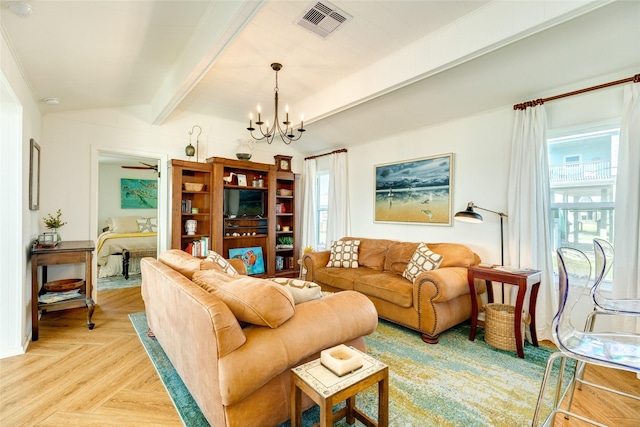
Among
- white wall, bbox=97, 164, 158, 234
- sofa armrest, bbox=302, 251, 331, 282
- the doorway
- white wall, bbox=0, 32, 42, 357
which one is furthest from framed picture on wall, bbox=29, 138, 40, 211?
white wall, bbox=97, 164, 158, 234

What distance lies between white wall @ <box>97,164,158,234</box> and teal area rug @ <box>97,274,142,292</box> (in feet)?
7.68

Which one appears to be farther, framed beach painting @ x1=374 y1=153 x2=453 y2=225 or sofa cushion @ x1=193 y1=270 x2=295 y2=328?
framed beach painting @ x1=374 y1=153 x2=453 y2=225

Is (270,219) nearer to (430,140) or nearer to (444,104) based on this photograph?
(430,140)

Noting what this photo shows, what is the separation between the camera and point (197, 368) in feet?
5.32

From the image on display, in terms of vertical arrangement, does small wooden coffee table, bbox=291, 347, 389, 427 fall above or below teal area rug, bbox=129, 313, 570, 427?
above

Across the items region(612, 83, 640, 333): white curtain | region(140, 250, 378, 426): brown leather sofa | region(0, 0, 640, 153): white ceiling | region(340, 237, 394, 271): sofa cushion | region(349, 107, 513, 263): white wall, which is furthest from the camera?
region(340, 237, 394, 271): sofa cushion

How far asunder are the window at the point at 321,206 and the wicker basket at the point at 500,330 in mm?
3105

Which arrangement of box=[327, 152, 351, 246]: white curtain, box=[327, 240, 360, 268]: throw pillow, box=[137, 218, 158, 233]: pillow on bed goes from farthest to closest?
box=[137, 218, 158, 233]: pillow on bed, box=[327, 152, 351, 246]: white curtain, box=[327, 240, 360, 268]: throw pillow

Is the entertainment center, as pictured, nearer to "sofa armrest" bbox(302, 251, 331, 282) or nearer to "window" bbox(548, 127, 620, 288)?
"sofa armrest" bbox(302, 251, 331, 282)

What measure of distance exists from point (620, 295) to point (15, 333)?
16.2 ft

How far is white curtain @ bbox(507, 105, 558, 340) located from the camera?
2816 millimetres

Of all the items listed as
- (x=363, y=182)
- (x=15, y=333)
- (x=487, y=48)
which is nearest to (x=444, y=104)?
(x=487, y=48)

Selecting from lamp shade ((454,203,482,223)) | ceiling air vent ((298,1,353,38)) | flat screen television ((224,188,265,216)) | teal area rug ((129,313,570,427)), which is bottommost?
teal area rug ((129,313,570,427))

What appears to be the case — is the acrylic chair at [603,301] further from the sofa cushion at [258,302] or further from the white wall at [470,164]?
the sofa cushion at [258,302]
